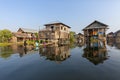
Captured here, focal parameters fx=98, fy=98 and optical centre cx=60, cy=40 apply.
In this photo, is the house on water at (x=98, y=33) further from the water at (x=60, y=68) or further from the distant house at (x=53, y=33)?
the water at (x=60, y=68)

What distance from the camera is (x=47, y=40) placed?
5469 centimetres

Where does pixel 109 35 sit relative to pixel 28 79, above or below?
above

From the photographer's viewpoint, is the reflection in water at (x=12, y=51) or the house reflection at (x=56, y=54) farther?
the reflection in water at (x=12, y=51)

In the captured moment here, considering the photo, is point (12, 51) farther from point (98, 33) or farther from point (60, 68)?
point (98, 33)

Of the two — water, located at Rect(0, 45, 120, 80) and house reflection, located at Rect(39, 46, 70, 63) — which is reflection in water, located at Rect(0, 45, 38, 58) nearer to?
water, located at Rect(0, 45, 120, 80)

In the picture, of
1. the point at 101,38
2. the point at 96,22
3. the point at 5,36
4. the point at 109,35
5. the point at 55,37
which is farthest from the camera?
the point at 109,35

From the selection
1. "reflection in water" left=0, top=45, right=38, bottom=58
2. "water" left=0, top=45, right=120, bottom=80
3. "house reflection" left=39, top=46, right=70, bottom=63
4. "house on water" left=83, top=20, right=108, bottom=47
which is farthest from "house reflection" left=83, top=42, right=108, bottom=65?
"house on water" left=83, top=20, right=108, bottom=47

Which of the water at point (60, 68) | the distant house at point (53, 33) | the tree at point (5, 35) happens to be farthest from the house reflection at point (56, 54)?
the tree at point (5, 35)

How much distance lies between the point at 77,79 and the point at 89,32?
119 ft

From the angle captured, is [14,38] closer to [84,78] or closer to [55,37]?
[55,37]

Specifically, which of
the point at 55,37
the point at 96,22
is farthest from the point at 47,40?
the point at 96,22

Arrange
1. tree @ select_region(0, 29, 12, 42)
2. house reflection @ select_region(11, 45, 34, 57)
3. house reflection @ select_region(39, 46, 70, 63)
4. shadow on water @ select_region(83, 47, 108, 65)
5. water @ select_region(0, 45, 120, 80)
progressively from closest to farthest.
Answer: water @ select_region(0, 45, 120, 80) → shadow on water @ select_region(83, 47, 108, 65) → house reflection @ select_region(39, 46, 70, 63) → house reflection @ select_region(11, 45, 34, 57) → tree @ select_region(0, 29, 12, 42)

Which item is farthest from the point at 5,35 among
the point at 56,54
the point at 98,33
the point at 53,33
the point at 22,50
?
the point at 98,33

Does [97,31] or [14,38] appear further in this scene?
[14,38]
